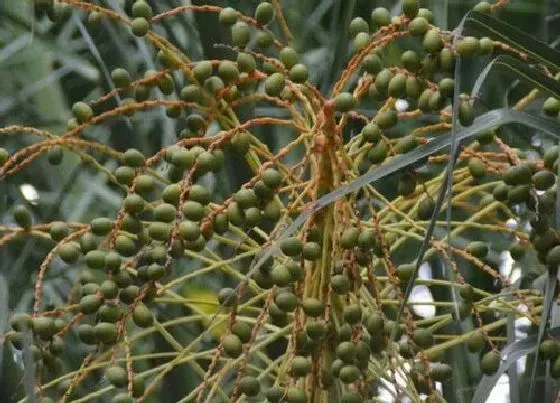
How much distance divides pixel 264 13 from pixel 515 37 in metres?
0.22

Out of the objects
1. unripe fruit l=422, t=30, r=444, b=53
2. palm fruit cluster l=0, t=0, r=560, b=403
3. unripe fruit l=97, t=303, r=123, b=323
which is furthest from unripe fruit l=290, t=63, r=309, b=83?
unripe fruit l=97, t=303, r=123, b=323

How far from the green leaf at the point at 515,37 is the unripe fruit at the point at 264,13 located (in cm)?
18

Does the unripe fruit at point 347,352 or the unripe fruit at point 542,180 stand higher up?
the unripe fruit at point 542,180

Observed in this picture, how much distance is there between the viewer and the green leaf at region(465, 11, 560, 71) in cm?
103

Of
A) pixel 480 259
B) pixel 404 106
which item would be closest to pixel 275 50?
pixel 404 106

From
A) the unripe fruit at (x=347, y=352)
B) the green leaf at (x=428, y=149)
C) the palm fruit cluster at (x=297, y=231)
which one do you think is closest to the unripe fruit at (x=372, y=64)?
the palm fruit cluster at (x=297, y=231)

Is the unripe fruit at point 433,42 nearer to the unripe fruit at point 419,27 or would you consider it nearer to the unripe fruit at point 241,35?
the unripe fruit at point 419,27

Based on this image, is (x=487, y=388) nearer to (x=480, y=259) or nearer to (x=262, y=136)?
(x=480, y=259)

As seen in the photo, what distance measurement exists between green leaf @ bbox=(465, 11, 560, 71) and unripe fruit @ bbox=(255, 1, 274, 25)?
181 mm

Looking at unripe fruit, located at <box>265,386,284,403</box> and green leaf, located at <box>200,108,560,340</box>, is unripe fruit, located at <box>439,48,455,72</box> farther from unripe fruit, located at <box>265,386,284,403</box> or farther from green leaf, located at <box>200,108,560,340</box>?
unripe fruit, located at <box>265,386,284,403</box>

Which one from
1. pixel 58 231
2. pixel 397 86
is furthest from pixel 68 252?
pixel 397 86

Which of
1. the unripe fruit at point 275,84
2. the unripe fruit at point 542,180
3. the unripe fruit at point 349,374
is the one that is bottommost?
the unripe fruit at point 349,374

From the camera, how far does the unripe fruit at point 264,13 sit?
1.16m

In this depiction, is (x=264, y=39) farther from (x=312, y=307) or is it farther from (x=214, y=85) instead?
(x=312, y=307)
